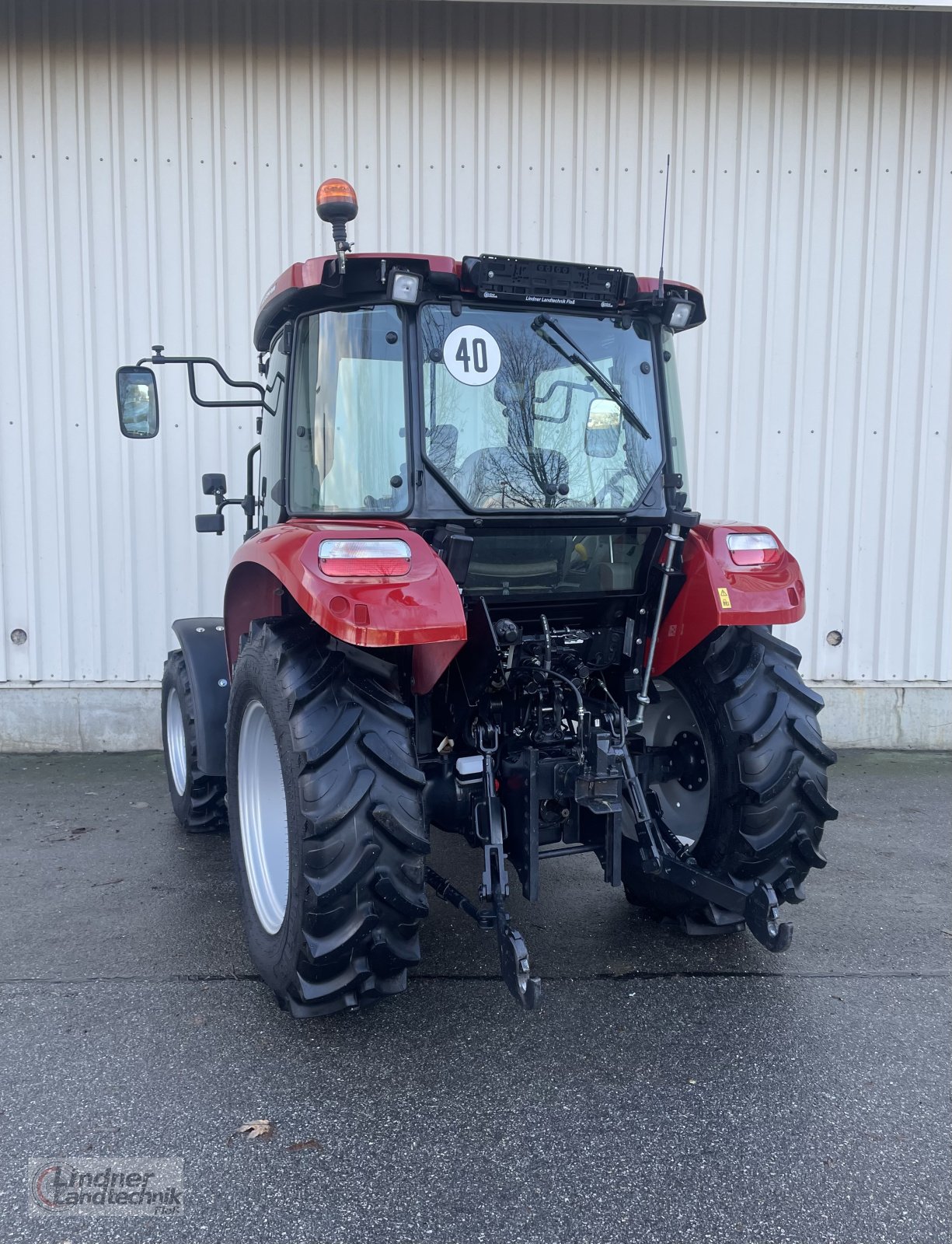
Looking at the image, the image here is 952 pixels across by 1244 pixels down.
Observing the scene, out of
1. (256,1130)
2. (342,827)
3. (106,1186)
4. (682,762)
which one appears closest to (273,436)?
(342,827)

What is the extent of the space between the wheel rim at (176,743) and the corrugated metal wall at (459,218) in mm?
1304

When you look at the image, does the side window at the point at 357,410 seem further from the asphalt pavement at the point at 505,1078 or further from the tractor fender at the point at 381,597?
the asphalt pavement at the point at 505,1078

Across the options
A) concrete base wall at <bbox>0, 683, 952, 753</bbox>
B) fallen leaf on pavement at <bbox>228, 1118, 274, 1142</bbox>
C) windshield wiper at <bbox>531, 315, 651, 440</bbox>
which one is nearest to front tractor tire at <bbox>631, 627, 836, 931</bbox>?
windshield wiper at <bbox>531, 315, 651, 440</bbox>

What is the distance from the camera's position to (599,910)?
358 centimetres

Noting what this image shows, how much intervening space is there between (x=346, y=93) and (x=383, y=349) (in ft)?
12.9

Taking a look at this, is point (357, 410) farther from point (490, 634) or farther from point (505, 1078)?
point (505, 1078)

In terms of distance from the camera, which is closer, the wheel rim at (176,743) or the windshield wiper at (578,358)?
the windshield wiper at (578,358)

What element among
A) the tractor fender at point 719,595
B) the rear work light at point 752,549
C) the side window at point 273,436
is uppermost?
the side window at point 273,436

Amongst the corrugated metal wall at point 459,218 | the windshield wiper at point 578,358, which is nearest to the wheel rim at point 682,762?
the windshield wiper at point 578,358

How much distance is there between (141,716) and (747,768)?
4278 millimetres

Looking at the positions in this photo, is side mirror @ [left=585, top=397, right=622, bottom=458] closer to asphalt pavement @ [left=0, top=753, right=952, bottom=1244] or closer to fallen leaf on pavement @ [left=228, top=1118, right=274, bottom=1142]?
asphalt pavement @ [left=0, top=753, right=952, bottom=1244]

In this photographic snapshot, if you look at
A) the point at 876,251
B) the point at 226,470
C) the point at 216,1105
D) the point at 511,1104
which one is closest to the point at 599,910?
the point at 511,1104

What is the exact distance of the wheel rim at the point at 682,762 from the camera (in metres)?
3.19

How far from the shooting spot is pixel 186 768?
4.28 metres
